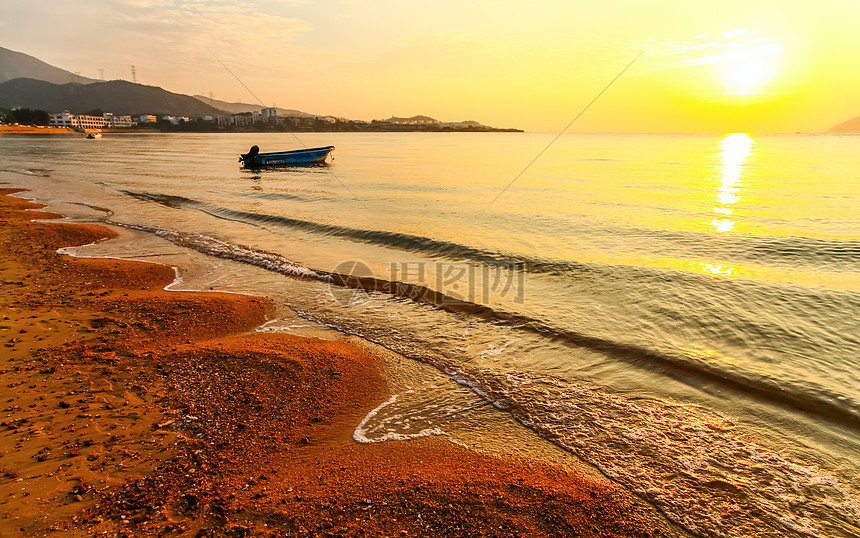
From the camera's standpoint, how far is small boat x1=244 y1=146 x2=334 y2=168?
5003 centimetres

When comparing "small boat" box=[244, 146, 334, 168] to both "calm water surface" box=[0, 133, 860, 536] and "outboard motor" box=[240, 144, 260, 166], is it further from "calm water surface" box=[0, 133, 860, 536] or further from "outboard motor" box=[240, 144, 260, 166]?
"calm water surface" box=[0, 133, 860, 536]

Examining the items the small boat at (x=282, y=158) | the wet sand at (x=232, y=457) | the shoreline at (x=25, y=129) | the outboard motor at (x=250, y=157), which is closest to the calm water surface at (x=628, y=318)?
the wet sand at (x=232, y=457)

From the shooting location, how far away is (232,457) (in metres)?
5.03

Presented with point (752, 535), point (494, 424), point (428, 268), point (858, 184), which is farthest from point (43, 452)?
point (858, 184)

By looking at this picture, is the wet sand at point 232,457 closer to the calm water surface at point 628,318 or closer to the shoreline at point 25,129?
the calm water surface at point 628,318

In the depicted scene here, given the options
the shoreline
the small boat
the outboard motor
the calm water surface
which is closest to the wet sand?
the calm water surface

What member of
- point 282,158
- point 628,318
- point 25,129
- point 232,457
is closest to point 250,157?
point 282,158

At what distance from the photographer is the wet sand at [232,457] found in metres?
4.20

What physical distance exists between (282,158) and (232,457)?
175 feet

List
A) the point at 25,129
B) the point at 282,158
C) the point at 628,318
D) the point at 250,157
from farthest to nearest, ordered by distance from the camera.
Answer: the point at 25,129, the point at 282,158, the point at 250,157, the point at 628,318

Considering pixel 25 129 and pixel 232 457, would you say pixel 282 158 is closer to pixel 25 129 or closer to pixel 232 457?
pixel 232 457

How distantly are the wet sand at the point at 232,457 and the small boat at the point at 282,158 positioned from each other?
4560 centimetres

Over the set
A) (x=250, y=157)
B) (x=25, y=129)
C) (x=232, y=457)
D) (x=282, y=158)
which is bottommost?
(x=232, y=457)

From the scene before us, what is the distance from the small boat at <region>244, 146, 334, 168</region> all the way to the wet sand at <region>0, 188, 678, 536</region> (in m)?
45.6
